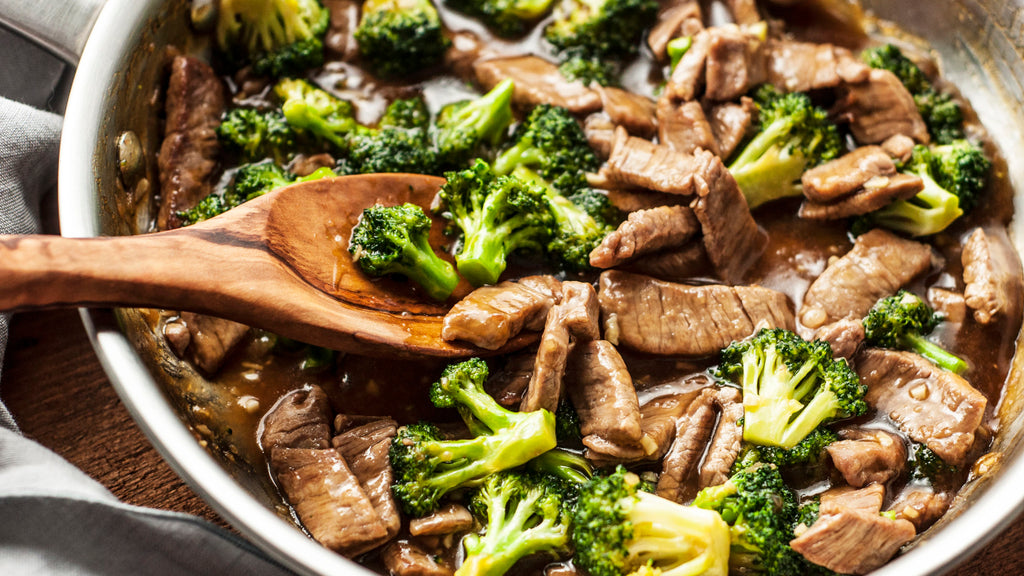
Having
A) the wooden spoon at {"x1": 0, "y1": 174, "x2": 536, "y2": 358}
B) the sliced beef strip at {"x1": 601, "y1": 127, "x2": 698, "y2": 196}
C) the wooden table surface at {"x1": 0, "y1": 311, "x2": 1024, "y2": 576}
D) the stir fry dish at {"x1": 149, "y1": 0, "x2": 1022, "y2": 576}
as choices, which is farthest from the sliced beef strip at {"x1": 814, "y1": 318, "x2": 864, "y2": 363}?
the wooden spoon at {"x1": 0, "y1": 174, "x2": 536, "y2": 358}

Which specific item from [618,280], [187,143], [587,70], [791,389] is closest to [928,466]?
[791,389]

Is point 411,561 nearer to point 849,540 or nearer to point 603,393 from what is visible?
point 603,393

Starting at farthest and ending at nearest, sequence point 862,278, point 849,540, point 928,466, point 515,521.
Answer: point 862,278, point 928,466, point 515,521, point 849,540

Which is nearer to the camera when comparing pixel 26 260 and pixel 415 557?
pixel 26 260

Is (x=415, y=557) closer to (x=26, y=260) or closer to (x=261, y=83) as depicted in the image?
(x=26, y=260)

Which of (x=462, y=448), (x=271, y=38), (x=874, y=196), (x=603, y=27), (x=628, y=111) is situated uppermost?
(x=603, y=27)

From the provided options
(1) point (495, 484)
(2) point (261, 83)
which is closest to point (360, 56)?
(2) point (261, 83)
